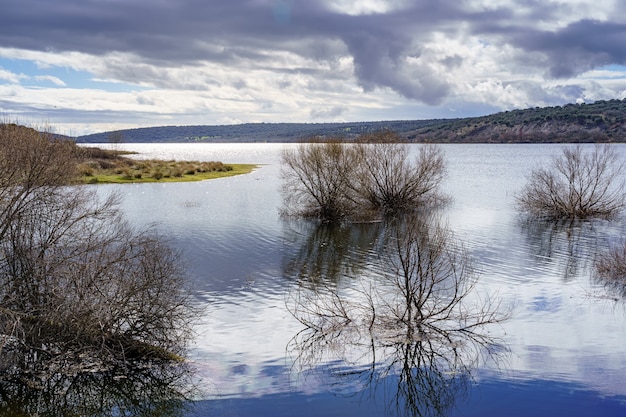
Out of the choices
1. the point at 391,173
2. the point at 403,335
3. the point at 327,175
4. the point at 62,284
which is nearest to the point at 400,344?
the point at 403,335

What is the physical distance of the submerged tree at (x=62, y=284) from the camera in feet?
56.3

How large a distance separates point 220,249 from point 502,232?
1844 centimetres

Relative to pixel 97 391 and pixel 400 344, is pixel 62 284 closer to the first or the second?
pixel 97 391

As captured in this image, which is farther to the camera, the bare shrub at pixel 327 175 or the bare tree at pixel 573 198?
the bare tree at pixel 573 198

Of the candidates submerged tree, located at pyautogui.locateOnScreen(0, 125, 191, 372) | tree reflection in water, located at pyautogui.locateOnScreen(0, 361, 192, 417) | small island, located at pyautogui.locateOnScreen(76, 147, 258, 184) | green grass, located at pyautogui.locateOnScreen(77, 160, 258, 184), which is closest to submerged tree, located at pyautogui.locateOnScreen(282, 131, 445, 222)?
submerged tree, located at pyautogui.locateOnScreen(0, 125, 191, 372)

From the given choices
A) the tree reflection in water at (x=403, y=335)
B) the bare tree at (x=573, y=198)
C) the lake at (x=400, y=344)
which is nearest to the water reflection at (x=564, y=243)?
the lake at (x=400, y=344)

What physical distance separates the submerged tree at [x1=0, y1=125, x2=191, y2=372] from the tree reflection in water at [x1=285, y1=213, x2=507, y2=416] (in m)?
4.62

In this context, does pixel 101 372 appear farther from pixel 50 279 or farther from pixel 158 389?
pixel 50 279

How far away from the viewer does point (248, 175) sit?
8788cm

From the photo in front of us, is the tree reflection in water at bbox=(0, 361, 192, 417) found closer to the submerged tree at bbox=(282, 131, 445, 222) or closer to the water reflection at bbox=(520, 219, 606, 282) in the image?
the water reflection at bbox=(520, 219, 606, 282)

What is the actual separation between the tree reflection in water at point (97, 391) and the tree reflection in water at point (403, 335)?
3.93m

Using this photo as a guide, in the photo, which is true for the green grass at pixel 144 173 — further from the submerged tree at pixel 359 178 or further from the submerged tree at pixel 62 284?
the submerged tree at pixel 62 284

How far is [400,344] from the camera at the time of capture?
19828 mm

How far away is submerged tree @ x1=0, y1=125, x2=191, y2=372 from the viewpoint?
17172 millimetres
